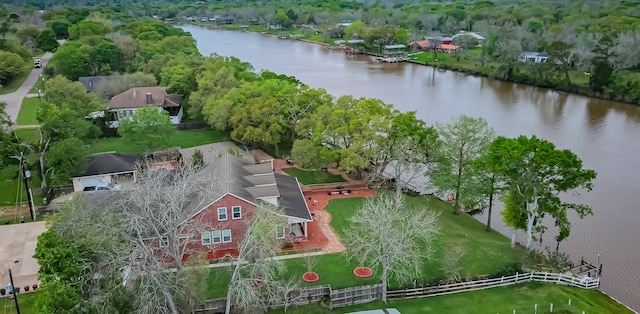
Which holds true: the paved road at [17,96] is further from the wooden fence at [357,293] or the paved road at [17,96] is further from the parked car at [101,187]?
the wooden fence at [357,293]

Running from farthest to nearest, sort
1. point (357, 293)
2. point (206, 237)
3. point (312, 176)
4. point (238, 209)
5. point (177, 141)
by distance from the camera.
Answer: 1. point (177, 141)
2. point (312, 176)
3. point (206, 237)
4. point (238, 209)
5. point (357, 293)

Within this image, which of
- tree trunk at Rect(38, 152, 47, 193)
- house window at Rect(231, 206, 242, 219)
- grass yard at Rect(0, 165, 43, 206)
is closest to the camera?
house window at Rect(231, 206, 242, 219)

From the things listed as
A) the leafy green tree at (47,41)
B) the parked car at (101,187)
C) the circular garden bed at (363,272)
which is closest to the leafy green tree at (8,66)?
the leafy green tree at (47,41)

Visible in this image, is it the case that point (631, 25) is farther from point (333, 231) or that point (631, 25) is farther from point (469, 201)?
point (333, 231)

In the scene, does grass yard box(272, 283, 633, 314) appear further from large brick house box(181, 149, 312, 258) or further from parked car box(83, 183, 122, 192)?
parked car box(83, 183, 122, 192)

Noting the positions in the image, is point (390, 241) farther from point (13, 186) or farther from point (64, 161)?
point (13, 186)

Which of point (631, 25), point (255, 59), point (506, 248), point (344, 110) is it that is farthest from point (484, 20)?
point (506, 248)

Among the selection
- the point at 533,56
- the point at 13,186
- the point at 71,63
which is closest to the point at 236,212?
the point at 13,186

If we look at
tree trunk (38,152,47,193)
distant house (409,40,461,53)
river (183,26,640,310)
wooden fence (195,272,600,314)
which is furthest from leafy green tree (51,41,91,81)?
distant house (409,40,461,53)
